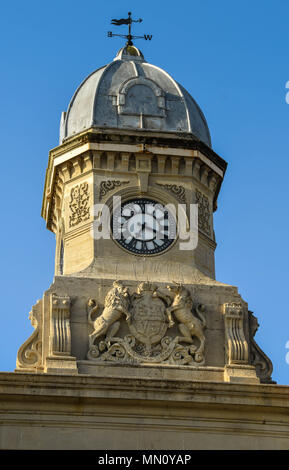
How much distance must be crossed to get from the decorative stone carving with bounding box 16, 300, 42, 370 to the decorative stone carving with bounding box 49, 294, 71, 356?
1.15ft

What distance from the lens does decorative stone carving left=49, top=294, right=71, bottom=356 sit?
34.4 metres

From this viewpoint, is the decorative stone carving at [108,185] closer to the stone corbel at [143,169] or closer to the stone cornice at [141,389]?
the stone corbel at [143,169]

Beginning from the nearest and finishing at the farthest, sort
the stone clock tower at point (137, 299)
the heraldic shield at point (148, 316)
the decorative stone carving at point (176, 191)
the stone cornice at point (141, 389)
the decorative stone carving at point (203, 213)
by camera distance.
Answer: the stone cornice at point (141, 389)
the stone clock tower at point (137, 299)
the heraldic shield at point (148, 316)
the decorative stone carving at point (176, 191)
the decorative stone carving at point (203, 213)

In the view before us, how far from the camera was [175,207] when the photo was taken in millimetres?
37500

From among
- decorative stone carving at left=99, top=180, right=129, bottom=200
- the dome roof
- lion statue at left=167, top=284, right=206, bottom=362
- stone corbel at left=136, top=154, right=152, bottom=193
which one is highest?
the dome roof

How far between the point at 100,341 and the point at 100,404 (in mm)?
1910

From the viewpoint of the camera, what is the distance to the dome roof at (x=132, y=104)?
38.4m

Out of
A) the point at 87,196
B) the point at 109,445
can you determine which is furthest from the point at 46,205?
the point at 109,445

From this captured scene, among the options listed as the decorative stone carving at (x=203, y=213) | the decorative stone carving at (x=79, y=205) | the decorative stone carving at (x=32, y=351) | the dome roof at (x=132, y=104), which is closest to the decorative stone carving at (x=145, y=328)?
the decorative stone carving at (x=32, y=351)

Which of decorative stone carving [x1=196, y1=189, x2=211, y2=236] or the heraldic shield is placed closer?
the heraldic shield

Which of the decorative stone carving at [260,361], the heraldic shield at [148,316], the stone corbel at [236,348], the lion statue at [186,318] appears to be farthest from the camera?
the decorative stone carving at [260,361]

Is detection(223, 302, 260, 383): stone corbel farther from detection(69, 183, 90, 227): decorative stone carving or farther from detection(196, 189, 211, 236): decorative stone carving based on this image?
detection(69, 183, 90, 227): decorative stone carving

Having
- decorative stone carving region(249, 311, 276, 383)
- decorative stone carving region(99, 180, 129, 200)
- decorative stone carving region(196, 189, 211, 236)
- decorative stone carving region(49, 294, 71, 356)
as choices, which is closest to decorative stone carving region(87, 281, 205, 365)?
decorative stone carving region(49, 294, 71, 356)

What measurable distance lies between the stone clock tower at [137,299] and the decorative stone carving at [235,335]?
0.03 m
